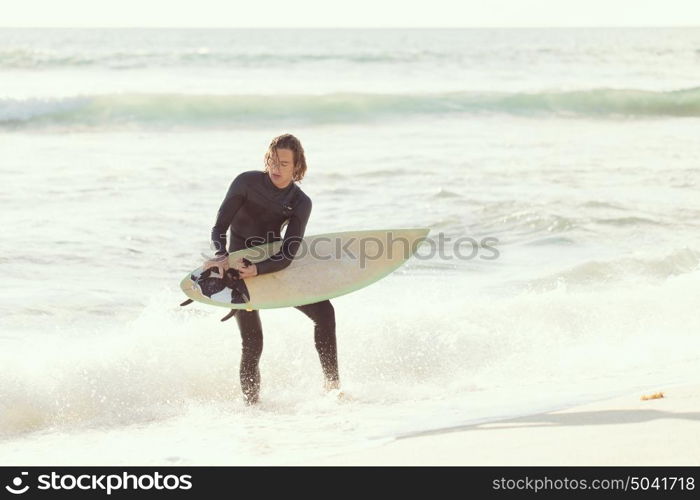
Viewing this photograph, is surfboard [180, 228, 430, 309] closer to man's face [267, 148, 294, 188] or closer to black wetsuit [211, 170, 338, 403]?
black wetsuit [211, 170, 338, 403]

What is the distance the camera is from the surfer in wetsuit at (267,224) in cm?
429

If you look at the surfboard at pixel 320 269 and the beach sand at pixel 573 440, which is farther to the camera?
the surfboard at pixel 320 269

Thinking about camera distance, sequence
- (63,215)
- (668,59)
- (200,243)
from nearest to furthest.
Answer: (200,243) → (63,215) → (668,59)

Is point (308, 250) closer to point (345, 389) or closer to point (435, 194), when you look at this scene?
point (345, 389)

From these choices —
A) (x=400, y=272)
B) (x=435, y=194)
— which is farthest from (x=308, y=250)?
(x=435, y=194)

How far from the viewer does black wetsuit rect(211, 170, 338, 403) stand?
4309mm

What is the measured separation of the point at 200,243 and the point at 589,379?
14.9 feet

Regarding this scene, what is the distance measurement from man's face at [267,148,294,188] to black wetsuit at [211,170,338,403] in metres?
0.05

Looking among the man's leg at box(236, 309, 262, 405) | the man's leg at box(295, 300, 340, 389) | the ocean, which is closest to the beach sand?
the ocean

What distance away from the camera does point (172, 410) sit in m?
4.68

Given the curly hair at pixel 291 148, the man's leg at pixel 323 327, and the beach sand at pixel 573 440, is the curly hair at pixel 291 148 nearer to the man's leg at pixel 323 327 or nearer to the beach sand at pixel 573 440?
the man's leg at pixel 323 327

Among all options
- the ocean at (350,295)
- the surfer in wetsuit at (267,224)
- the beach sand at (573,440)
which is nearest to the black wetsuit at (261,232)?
the surfer in wetsuit at (267,224)

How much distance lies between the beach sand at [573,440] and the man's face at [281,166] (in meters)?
1.33

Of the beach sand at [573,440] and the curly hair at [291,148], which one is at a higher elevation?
the curly hair at [291,148]
